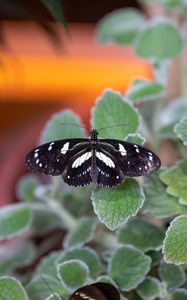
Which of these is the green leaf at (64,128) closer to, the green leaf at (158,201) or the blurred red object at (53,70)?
the green leaf at (158,201)

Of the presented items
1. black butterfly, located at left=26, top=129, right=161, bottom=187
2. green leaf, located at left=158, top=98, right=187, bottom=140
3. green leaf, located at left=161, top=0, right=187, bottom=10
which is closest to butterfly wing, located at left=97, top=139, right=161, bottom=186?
black butterfly, located at left=26, top=129, right=161, bottom=187

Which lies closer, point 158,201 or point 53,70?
point 158,201

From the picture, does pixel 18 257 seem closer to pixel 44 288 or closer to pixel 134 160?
pixel 44 288

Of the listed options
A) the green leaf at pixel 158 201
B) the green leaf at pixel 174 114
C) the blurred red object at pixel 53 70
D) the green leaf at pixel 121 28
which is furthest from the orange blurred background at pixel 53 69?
the green leaf at pixel 158 201

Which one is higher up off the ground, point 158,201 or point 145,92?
point 145,92

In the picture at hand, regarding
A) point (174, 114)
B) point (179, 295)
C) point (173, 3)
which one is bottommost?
point (179, 295)

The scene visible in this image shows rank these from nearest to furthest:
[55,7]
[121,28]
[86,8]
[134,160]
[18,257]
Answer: [134,160], [55,7], [18,257], [121,28], [86,8]

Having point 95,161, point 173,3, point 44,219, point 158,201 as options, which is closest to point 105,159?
point 95,161
